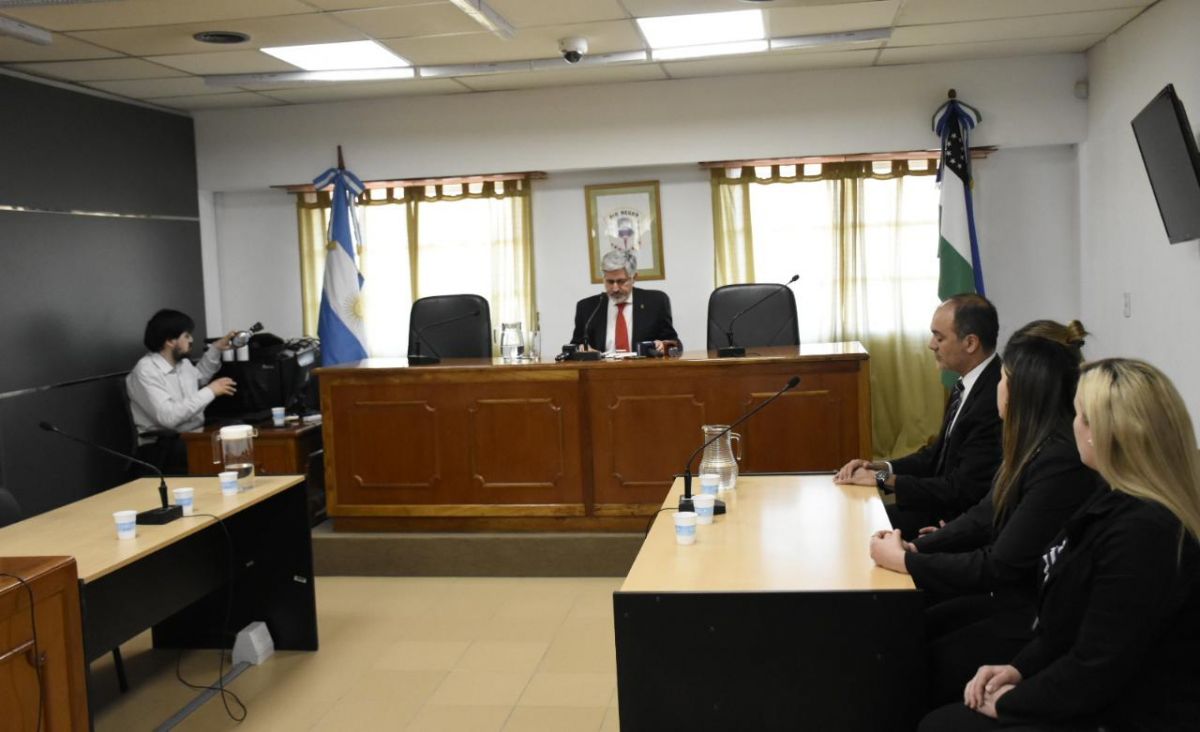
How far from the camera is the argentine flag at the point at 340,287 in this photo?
24.0 feet

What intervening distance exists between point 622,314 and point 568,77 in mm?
1792

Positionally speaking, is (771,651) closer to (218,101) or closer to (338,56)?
(338,56)

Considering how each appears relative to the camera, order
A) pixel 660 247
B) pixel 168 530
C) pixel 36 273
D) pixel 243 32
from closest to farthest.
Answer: pixel 168 530 → pixel 243 32 → pixel 36 273 → pixel 660 247

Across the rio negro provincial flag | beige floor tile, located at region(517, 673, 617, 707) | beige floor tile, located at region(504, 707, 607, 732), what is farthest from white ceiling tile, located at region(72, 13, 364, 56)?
the rio negro provincial flag

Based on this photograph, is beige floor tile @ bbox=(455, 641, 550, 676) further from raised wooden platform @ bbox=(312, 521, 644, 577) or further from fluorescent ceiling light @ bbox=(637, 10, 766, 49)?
fluorescent ceiling light @ bbox=(637, 10, 766, 49)

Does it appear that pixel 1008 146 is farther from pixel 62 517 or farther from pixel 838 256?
pixel 62 517

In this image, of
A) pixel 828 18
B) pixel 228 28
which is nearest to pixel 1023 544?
pixel 828 18

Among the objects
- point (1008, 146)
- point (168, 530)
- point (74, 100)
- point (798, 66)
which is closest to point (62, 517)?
point (168, 530)

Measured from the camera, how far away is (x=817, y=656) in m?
2.43

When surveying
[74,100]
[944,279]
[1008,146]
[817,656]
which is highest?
[74,100]

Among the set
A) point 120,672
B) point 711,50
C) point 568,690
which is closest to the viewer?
point 568,690

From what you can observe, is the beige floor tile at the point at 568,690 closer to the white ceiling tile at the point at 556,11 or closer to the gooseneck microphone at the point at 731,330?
the gooseneck microphone at the point at 731,330

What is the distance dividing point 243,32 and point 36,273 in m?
1.82

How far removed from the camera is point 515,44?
593 centimetres
